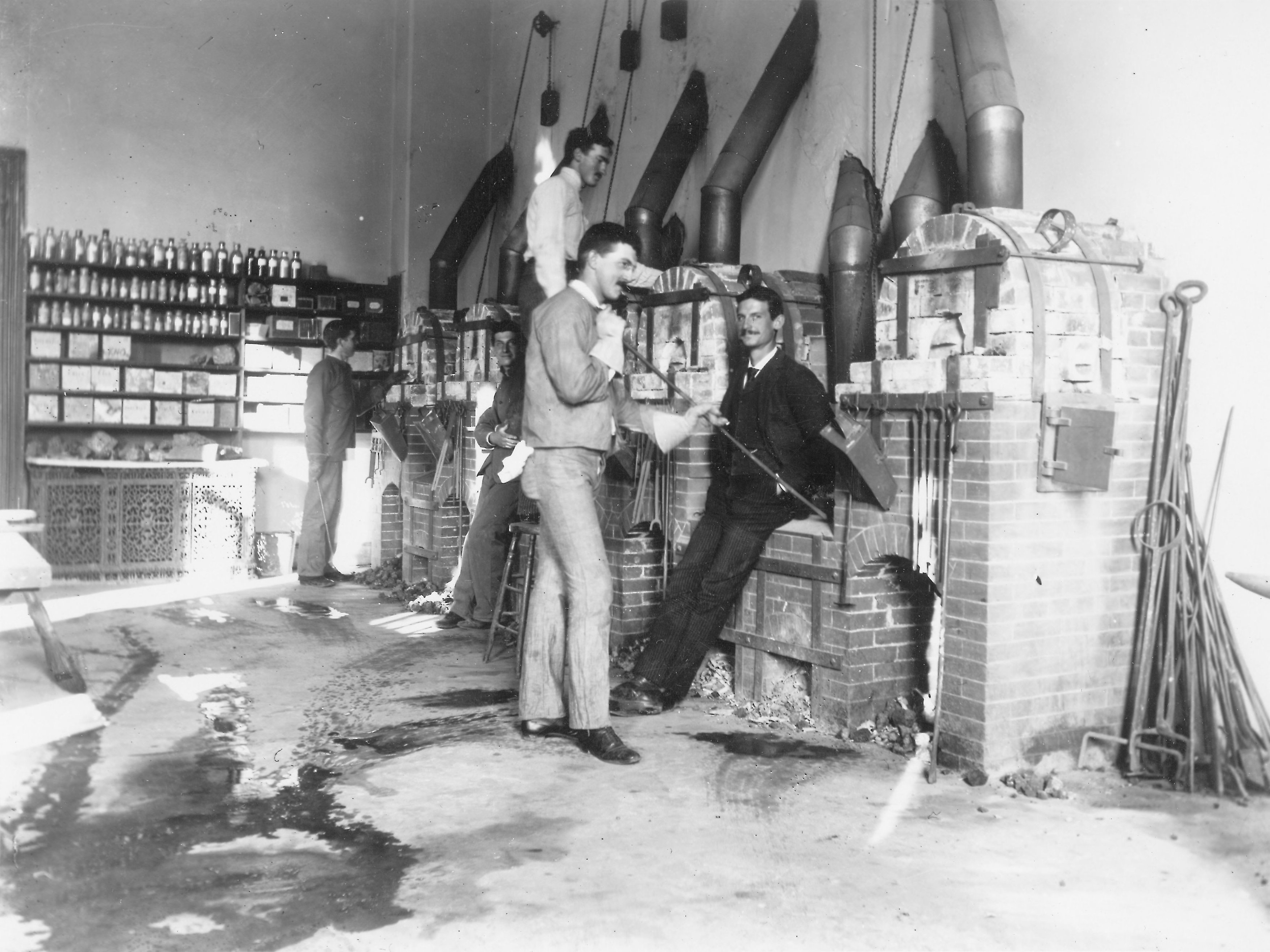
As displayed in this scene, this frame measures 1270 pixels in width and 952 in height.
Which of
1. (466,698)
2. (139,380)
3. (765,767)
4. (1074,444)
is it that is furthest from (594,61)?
(765,767)

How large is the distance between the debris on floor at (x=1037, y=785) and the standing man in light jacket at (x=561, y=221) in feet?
10.5

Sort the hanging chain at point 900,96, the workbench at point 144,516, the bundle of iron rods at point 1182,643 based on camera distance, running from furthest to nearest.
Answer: the workbench at point 144,516
the hanging chain at point 900,96
the bundle of iron rods at point 1182,643

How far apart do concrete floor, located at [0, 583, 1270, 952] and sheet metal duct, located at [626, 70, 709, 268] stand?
3397 millimetres

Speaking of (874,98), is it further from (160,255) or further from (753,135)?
(160,255)

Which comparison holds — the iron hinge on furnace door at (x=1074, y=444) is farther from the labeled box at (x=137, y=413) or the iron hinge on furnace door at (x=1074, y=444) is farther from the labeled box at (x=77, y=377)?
the labeled box at (x=77, y=377)

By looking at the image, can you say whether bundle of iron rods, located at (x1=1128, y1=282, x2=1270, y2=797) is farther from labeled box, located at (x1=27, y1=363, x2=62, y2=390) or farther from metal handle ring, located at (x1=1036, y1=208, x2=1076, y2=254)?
labeled box, located at (x1=27, y1=363, x2=62, y2=390)

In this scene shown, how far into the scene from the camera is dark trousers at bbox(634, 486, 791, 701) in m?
5.19

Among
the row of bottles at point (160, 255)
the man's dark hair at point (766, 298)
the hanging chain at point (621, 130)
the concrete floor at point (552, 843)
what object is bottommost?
the concrete floor at point (552, 843)

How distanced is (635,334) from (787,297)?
0.86m

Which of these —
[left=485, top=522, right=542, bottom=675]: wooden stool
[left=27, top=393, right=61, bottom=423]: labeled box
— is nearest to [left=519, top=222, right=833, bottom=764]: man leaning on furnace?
[left=485, top=522, right=542, bottom=675]: wooden stool

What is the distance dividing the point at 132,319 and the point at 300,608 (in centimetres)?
347

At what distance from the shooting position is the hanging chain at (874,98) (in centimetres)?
627

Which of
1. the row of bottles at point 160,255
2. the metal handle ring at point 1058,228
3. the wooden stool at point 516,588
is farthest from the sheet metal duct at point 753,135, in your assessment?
the row of bottles at point 160,255

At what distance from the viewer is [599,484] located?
4875 mm
